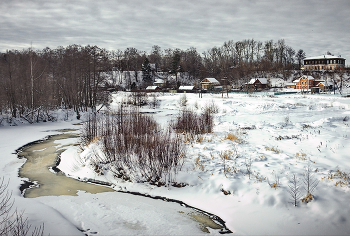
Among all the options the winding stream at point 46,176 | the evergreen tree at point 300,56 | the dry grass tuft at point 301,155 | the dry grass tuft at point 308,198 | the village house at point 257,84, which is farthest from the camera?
the evergreen tree at point 300,56

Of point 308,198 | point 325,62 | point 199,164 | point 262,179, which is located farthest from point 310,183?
point 325,62

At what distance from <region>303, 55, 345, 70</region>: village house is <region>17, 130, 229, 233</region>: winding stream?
288 feet

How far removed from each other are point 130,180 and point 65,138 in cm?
1138

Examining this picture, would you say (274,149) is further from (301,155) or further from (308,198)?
(308,198)

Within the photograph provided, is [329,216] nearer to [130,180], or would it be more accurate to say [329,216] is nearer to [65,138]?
[130,180]

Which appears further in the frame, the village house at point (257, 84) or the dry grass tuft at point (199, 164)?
the village house at point (257, 84)

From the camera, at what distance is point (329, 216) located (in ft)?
21.4

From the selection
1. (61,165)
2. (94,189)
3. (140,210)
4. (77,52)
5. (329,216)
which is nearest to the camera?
(329,216)

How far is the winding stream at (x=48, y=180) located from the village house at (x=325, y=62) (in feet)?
288

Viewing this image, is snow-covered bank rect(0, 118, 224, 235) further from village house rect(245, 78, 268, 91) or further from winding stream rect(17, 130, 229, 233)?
village house rect(245, 78, 268, 91)

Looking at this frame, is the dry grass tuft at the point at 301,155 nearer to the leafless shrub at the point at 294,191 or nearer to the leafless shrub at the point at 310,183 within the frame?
the leafless shrub at the point at 310,183

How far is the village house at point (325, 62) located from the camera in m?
80.8

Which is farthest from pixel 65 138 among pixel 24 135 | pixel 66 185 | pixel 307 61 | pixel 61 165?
pixel 307 61

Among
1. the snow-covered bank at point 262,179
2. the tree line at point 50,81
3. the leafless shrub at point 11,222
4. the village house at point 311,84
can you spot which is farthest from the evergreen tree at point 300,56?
the leafless shrub at point 11,222
